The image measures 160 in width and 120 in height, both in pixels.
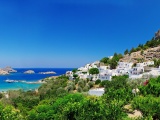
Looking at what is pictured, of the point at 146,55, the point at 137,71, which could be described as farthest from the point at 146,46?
the point at 137,71

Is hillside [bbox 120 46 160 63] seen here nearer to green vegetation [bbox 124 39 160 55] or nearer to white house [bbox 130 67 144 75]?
green vegetation [bbox 124 39 160 55]

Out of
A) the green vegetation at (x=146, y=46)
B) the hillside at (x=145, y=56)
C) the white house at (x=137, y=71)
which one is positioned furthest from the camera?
the green vegetation at (x=146, y=46)

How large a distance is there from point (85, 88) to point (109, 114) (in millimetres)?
36408

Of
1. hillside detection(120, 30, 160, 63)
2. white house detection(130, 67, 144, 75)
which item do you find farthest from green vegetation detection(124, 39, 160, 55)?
white house detection(130, 67, 144, 75)

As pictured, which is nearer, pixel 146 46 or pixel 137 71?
pixel 137 71

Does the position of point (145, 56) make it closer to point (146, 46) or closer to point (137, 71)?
point (146, 46)

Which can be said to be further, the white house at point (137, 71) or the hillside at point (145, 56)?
the hillside at point (145, 56)

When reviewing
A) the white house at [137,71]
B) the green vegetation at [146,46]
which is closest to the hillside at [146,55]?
the green vegetation at [146,46]

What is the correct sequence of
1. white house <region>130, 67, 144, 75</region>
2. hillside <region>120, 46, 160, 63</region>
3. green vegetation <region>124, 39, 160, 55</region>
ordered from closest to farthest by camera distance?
white house <region>130, 67, 144, 75</region>
hillside <region>120, 46, 160, 63</region>
green vegetation <region>124, 39, 160, 55</region>

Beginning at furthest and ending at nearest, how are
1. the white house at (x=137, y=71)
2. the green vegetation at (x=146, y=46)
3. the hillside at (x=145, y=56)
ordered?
the green vegetation at (x=146, y=46), the hillside at (x=145, y=56), the white house at (x=137, y=71)

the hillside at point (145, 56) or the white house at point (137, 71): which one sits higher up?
the hillside at point (145, 56)

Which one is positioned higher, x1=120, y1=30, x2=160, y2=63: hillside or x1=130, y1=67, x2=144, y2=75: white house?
x1=120, y1=30, x2=160, y2=63: hillside

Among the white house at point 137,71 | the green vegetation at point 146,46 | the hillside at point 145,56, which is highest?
the green vegetation at point 146,46

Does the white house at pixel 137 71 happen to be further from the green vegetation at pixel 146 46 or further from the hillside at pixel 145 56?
the green vegetation at pixel 146 46
